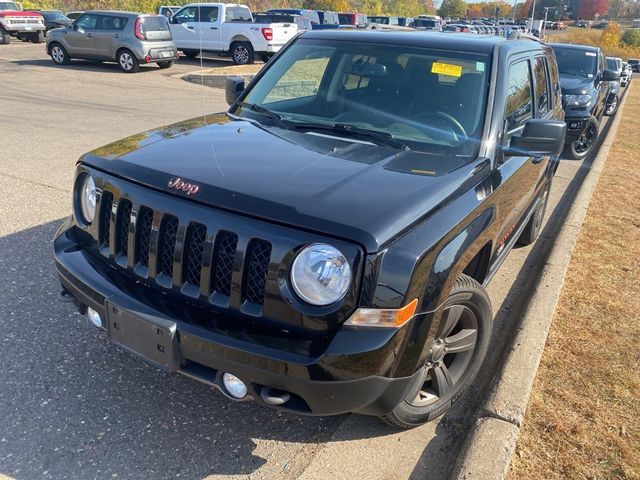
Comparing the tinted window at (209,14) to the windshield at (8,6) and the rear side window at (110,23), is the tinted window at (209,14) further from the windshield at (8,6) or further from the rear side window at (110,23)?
the windshield at (8,6)

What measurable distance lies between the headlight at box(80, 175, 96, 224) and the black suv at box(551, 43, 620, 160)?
8673mm

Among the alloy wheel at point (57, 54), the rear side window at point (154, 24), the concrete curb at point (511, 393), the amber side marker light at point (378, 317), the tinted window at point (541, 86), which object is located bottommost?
the concrete curb at point (511, 393)

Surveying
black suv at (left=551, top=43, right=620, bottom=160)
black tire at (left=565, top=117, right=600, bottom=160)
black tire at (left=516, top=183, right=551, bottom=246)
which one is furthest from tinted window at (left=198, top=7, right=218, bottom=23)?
black tire at (left=516, top=183, right=551, bottom=246)

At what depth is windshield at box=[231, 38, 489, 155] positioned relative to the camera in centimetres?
325

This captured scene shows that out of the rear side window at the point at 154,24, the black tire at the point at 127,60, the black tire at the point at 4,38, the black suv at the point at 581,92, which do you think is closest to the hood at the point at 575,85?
the black suv at the point at 581,92

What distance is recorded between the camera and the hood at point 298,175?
7.34ft

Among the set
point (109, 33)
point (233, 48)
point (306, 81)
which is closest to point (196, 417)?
point (306, 81)

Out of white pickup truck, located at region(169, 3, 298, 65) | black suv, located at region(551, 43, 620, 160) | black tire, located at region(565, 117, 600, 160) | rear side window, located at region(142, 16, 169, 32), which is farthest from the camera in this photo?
white pickup truck, located at region(169, 3, 298, 65)

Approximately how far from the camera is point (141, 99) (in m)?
12.4

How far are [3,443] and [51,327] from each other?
0.99m

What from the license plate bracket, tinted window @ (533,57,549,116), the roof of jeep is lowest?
the license plate bracket

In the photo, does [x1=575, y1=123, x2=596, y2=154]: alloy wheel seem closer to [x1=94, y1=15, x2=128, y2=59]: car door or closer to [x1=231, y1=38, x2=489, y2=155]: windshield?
[x1=231, y1=38, x2=489, y2=155]: windshield

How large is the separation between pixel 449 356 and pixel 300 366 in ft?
3.85

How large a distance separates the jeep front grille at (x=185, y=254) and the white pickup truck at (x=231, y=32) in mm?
17119
